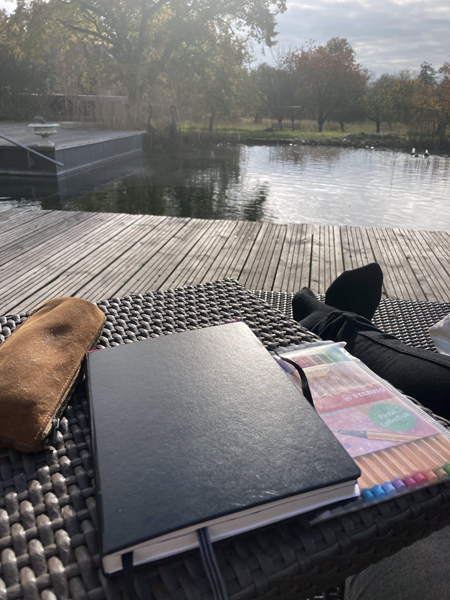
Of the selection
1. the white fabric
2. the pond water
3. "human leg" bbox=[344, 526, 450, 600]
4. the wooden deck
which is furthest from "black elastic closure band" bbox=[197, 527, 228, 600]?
the pond water

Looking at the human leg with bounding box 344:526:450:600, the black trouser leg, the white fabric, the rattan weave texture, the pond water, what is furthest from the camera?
the pond water

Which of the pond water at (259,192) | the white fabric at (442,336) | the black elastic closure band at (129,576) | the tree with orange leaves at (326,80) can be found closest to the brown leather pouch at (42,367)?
the black elastic closure band at (129,576)

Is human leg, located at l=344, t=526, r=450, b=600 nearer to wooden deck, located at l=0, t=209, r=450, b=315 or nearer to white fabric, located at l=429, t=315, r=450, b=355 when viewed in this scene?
white fabric, located at l=429, t=315, r=450, b=355

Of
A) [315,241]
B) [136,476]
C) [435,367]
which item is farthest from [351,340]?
[315,241]

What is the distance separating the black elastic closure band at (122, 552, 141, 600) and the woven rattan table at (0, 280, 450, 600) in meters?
0.02

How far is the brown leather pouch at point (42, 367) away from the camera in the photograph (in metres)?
0.63

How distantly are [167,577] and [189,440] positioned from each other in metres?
0.16

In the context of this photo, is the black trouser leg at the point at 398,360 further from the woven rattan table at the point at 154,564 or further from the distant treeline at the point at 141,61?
the distant treeline at the point at 141,61

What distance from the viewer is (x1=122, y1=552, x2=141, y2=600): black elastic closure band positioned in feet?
1.44

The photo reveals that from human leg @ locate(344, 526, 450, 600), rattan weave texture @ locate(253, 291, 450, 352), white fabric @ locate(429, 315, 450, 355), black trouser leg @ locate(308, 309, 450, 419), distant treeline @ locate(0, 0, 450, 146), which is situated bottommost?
human leg @ locate(344, 526, 450, 600)

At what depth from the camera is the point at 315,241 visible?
3367 millimetres

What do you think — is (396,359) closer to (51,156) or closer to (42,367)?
(42,367)

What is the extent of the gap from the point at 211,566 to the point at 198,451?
0.13 meters

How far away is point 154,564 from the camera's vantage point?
1.56ft
